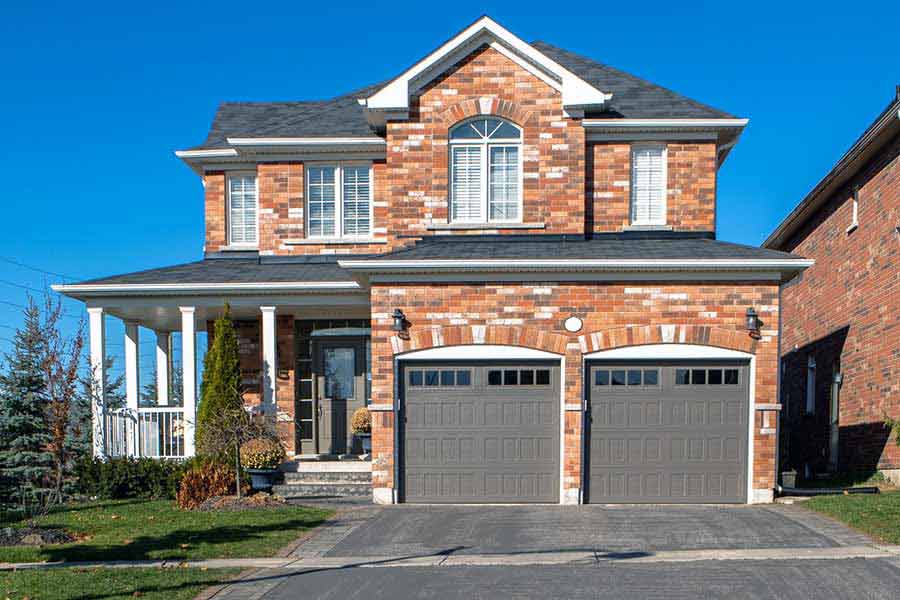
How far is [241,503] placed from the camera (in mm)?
11680

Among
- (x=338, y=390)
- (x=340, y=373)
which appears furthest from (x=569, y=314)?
(x=338, y=390)

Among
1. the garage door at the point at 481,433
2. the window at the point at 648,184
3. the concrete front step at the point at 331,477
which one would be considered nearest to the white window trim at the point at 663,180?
the window at the point at 648,184

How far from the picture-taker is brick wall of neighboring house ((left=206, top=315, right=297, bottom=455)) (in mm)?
15336

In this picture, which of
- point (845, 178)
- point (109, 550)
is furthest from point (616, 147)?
point (109, 550)

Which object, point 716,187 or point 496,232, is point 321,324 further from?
point 716,187

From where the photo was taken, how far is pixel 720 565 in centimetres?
790

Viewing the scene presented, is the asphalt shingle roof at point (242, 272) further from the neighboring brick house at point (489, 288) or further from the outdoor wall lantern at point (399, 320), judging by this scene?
the outdoor wall lantern at point (399, 320)

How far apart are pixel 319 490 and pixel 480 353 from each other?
12.5 feet

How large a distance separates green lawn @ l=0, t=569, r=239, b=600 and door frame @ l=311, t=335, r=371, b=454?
7.44m

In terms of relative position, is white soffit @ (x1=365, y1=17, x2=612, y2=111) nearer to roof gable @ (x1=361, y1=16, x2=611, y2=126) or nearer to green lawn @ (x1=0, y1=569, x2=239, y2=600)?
roof gable @ (x1=361, y1=16, x2=611, y2=126)

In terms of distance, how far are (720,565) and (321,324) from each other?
9.80 metres

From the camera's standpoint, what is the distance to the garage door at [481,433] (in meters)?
12.1

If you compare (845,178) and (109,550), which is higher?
(845,178)

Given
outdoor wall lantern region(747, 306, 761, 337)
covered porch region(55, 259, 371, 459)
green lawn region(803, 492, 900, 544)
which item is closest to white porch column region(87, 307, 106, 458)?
covered porch region(55, 259, 371, 459)
